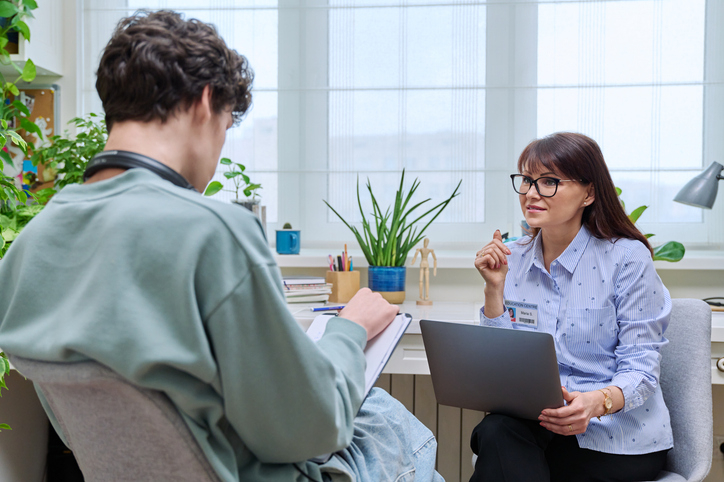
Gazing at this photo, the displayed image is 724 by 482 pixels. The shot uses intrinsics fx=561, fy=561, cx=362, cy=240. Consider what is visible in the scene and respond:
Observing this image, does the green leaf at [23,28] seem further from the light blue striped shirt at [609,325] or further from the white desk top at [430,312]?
the light blue striped shirt at [609,325]

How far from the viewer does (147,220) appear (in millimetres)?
570

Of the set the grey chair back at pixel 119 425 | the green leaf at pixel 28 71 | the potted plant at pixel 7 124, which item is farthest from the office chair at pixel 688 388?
the green leaf at pixel 28 71

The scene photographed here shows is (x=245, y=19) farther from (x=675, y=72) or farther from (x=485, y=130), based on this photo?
(x=675, y=72)

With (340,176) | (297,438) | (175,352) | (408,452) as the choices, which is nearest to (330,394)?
(297,438)

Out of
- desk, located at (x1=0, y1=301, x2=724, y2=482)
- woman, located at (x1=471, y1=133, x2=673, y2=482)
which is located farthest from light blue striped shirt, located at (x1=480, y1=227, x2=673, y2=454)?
desk, located at (x1=0, y1=301, x2=724, y2=482)

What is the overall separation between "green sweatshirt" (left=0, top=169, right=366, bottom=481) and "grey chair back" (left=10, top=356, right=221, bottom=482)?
0.01m

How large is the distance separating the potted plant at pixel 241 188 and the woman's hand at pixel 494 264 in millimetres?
916

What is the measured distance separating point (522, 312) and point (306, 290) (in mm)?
779

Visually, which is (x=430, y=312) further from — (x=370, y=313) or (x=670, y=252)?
(x=370, y=313)

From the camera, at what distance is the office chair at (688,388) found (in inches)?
48.3

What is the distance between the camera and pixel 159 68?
0.66 m

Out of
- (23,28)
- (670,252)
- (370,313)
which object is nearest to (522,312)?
(370,313)

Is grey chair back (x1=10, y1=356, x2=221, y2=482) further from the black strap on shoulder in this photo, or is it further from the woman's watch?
the woman's watch

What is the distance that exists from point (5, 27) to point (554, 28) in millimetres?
1950
